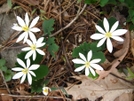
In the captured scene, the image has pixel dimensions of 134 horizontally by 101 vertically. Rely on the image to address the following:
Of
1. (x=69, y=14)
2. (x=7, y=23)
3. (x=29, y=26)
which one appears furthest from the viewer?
(x=7, y=23)

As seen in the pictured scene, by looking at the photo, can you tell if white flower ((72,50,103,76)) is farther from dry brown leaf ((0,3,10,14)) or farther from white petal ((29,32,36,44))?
dry brown leaf ((0,3,10,14))

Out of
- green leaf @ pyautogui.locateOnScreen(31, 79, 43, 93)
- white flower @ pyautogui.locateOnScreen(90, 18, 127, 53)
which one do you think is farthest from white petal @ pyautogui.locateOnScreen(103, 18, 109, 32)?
green leaf @ pyautogui.locateOnScreen(31, 79, 43, 93)

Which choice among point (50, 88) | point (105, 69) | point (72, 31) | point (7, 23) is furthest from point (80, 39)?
point (7, 23)

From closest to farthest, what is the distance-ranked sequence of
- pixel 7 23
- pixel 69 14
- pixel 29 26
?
pixel 29 26, pixel 69 14, pixel 7 23

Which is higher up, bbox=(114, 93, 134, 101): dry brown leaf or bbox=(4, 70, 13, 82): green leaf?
bbox=(4, 70, 13, 82): green leaf

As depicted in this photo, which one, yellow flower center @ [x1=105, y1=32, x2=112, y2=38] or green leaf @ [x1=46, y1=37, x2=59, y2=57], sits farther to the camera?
green leaf @ [x1=46, y1=37, x2=59, y2=57]

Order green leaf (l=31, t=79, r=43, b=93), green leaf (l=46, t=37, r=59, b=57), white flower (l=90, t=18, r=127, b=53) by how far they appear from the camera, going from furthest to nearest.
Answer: green leaf (l=31, t=79, r=43, b=93) < green leaf (l=46, t=37, r=59, b=57) < white flower (l=90, t=18, r=127, b=53)

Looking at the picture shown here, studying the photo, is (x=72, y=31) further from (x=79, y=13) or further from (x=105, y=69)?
(x=105, y=69)

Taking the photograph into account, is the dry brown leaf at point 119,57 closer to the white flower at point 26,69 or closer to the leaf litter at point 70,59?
the leaf litter at point 70,59

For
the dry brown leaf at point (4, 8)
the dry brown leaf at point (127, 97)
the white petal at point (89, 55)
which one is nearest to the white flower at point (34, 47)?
the white petal at point (89, 55)
